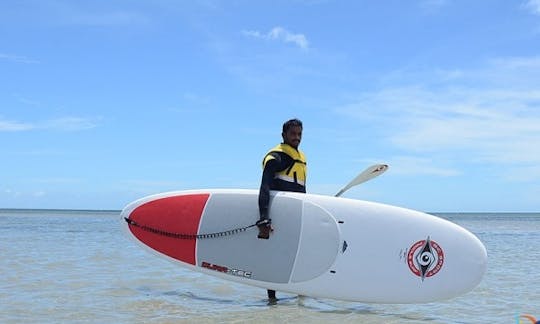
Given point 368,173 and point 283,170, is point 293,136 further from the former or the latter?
point 368,173

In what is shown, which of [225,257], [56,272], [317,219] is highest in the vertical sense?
[317,219]

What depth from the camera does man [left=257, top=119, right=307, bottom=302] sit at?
4645 mm

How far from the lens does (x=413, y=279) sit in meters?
4.46

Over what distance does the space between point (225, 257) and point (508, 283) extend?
11.1ft

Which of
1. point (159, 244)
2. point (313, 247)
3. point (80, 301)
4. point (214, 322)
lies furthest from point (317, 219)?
point (80, 301)

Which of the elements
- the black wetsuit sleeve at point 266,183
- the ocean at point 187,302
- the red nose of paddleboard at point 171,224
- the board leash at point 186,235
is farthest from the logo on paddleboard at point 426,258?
the red nose of paddleboard at point 171,224

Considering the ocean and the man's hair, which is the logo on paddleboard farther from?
the man's hair

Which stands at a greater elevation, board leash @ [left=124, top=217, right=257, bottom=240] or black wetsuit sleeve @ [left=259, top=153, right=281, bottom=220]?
black wetsuit sleeve @ [left=259, top=153, right=281, bottom=220]

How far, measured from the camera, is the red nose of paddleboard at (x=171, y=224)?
5004 mm

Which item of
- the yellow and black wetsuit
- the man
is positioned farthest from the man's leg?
the yellow and black wetsuit

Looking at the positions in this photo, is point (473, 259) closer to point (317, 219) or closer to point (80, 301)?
point (317, 219)

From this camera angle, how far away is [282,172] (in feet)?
15.9

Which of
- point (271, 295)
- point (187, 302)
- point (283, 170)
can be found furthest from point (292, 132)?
point (187, 302)

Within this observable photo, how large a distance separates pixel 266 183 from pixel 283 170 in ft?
0.78
